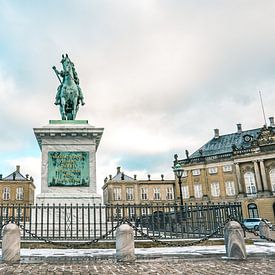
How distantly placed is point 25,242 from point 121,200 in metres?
66.5

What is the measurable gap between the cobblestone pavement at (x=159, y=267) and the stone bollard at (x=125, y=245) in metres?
0.43

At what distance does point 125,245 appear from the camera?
8.62 metres

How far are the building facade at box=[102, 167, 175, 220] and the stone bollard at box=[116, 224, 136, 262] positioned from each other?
223 ft

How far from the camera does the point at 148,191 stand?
80438 mm

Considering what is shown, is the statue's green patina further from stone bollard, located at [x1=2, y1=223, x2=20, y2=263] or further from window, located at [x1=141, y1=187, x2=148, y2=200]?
window, located at [x1=141, y1=187, x2=148, y2=200]

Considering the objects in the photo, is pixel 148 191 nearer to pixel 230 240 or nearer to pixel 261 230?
pixel 261 230

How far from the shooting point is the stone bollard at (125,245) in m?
8.42

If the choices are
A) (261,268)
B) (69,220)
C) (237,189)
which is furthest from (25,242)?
(237,189)

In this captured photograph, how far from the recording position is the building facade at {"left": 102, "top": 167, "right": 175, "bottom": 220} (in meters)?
77.1

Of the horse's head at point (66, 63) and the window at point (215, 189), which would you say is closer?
the horse's head at point (66, 63)

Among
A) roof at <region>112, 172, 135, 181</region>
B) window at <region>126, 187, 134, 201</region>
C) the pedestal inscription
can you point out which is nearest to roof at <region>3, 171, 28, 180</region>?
roof at <region>112, 172, 135, 181</region>

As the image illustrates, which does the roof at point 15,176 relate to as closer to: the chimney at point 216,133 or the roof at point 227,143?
the roof at point 227,143

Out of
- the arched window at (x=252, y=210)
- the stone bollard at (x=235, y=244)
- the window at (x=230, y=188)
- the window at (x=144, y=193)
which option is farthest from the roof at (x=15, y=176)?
the stone bollard at (x=235, y=244)

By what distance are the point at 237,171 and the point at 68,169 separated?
53.1 m
